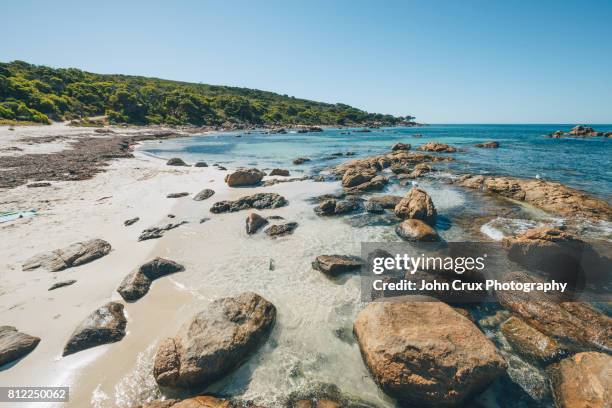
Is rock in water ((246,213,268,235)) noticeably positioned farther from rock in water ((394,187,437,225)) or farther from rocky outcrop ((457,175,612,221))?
rocky outcrop ((457,175,612,221))

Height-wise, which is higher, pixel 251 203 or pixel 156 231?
pixel 251 203

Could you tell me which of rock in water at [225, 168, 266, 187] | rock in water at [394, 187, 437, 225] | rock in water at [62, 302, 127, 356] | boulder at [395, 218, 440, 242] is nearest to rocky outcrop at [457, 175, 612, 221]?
rock in water at [394, 187, 437, 225]

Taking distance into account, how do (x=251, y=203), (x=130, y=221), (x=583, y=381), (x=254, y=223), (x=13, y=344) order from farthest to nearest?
(x=251, y=203) < (x=130, y=221) < (x=254, y=223) < (x=13, y=344) < (x=583, y=381)

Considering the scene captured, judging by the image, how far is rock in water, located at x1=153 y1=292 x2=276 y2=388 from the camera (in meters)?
4.74

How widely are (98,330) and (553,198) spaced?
1853cm

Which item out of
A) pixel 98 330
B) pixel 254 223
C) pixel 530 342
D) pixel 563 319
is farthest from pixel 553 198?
pixel 98 330

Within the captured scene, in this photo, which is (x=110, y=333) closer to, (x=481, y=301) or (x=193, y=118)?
(x=481, y=301)

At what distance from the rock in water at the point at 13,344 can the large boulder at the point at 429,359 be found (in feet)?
21.6

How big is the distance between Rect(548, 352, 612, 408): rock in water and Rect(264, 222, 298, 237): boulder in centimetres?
804

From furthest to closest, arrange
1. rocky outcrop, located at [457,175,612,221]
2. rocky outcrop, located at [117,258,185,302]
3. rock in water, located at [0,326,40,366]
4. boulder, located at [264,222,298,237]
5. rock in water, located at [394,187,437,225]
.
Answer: rocky outcrop, located at [457,175,612,221]
rock in water, located at [394,187,437,225]
boulder, located at [264,222,298,237]
rocky outcrop, located at [117,258,185,302]
rock in water, located at [0,326,40,366]

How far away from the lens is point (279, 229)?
1088 cm

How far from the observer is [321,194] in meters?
16.1

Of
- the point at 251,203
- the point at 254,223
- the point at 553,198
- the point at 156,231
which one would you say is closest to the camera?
the point at 156,231

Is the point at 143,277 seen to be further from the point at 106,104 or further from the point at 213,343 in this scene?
the point at 106,104
